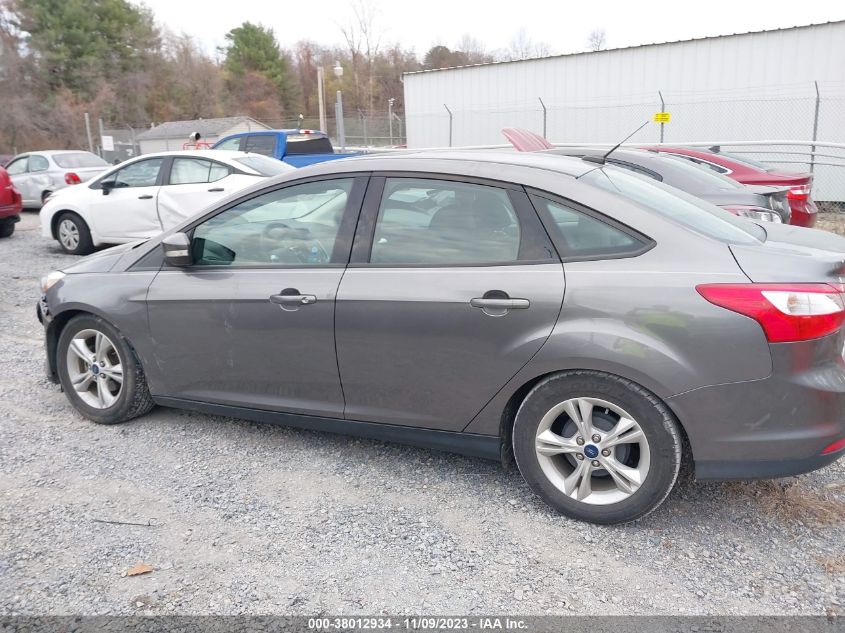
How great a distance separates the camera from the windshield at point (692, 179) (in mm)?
7043

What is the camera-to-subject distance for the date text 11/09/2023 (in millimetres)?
2492

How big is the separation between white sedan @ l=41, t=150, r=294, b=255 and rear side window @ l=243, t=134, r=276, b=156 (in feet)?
14.8

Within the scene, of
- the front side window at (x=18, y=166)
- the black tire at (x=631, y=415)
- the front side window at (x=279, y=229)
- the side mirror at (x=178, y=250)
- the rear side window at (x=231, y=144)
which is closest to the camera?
the black tire at (x=631, y=415)

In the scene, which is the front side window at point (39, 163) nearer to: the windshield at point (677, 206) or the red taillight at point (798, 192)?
the red taillight at point (798, 192)

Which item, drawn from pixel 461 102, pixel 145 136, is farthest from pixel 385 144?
pixel 145 136

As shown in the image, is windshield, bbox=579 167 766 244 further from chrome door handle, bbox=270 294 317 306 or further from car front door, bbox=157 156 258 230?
car front door, bbox=157 156 258 230

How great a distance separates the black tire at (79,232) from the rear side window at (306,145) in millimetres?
5087

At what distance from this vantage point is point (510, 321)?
10.0 feet

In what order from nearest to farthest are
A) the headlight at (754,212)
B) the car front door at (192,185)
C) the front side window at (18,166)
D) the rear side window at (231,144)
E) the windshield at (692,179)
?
1. the headlight at (754,212)
2. the windshield at (692,179)
3. the car front door at (192,185)
4. the rear side window at (231,144)
5. the front side window at (18,166)

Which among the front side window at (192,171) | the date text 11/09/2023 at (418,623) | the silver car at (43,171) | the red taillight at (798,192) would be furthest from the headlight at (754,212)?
the silver car at (43,171)

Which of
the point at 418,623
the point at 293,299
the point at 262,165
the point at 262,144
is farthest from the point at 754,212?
the point at 262,144

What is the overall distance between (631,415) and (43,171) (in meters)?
16.2

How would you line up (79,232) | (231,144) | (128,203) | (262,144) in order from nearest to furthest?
(128,203) < (79,232) < (262,144) < (231,144)

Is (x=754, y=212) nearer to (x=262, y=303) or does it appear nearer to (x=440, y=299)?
(x=440, y=299)
